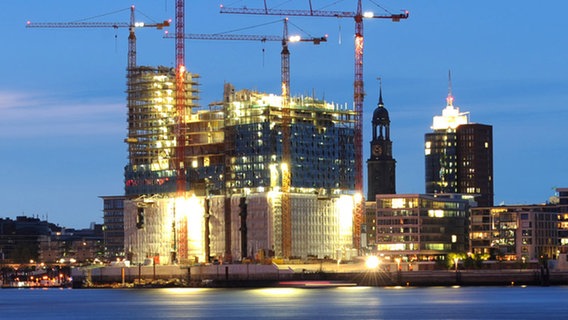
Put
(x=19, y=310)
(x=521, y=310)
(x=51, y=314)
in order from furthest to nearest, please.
A: (x=19, y=310)
(x=51, y=314)
(x=521, y=310)

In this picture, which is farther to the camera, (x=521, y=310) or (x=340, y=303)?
(x=340, y=303)

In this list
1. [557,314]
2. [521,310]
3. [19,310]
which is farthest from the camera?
[19,310]

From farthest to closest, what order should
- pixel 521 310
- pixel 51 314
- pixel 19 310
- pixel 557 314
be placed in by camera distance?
pixel 19 310 → pixel 51 314 → pixel 521 310 → pixel 557 314

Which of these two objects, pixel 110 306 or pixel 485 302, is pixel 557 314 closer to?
pixel 485 302

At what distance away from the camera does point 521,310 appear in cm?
15388

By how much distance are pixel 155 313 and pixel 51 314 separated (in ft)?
41.6

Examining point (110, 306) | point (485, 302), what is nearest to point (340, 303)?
point (485, 302)

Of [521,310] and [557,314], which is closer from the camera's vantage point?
[557,314]

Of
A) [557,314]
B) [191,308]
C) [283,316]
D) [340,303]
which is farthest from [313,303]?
[557,314]

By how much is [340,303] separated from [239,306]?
1176 centimetres

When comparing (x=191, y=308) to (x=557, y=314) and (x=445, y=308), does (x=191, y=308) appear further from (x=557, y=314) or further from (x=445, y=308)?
(x=557, y=314)

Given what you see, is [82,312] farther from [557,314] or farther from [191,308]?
[557,314]

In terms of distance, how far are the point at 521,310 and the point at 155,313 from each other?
39.4 meters

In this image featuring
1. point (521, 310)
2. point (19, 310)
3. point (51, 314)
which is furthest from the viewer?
point (19, 310)
